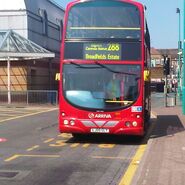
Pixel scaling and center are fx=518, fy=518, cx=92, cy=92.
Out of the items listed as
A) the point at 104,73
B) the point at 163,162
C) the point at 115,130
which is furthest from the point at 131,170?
the point at 104,73

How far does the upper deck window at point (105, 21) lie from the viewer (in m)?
15.3

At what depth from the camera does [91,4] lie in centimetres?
1565

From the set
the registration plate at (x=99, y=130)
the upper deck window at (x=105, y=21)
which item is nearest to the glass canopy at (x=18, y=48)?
the upper deck window at (x=105, y=21)

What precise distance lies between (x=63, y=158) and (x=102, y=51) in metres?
4.28

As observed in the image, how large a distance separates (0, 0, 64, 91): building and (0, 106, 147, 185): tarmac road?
71.3 feet

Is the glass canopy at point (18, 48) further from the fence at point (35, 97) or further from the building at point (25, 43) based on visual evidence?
the fence at point (35, 97)

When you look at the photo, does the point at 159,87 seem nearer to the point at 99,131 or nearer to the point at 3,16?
the point at 3,16

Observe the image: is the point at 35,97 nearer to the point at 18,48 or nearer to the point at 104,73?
the point at 18,48

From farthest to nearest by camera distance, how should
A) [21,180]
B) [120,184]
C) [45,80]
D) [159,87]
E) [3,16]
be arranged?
1. [159,87]
2. [45,80]
3. [3,16]
4. [21,180]
5. [120,184]

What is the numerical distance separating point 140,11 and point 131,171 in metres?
6.46

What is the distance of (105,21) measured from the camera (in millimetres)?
15406

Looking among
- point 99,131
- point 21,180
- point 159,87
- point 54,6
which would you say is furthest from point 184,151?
point 159,87

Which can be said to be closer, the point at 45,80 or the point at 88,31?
the point at 88,31

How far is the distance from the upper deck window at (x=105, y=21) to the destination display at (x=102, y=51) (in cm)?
28
